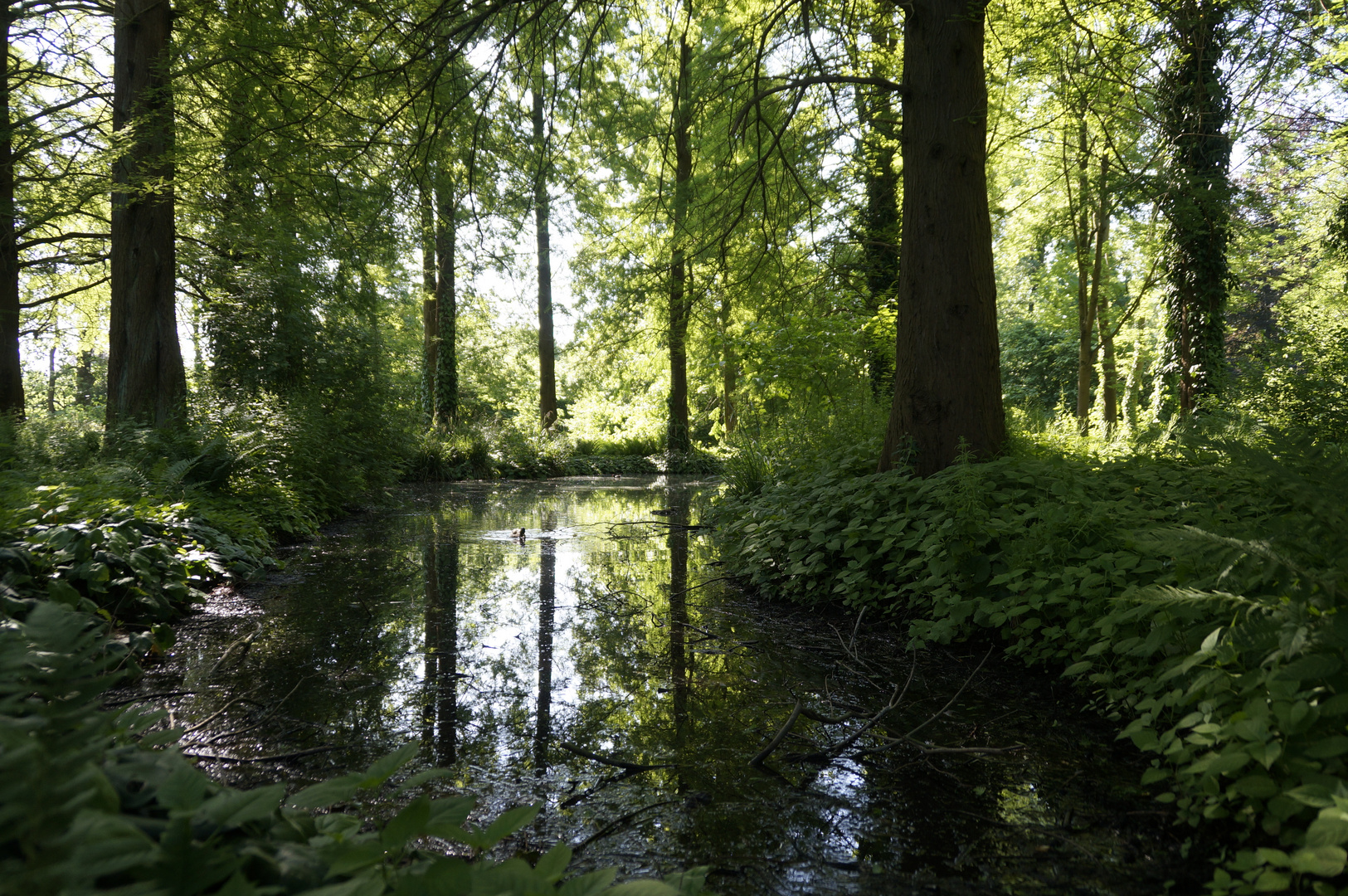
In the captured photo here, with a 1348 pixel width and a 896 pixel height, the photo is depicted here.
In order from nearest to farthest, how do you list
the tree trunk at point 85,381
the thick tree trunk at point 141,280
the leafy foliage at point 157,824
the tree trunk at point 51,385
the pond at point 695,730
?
the leafy foliage at point 157,824 < the pond at point 695,730 < the thick tree trunk at point 141,280 < the tree trunk at point 85,381 < the tree trunk at point 51,385

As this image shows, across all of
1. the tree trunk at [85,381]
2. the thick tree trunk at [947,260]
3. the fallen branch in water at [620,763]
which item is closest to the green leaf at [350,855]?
the fallen branch in water at [620,763]

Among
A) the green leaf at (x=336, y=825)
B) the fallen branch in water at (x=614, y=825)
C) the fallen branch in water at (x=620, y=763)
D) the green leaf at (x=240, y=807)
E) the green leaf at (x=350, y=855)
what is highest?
the green leaf at (x=240, y=807)

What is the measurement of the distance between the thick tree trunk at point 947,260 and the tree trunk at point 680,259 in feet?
6.05

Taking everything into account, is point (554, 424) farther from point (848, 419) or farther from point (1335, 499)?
point (1335, 499)

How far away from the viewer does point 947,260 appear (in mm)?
5496

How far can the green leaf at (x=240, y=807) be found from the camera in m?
1.15

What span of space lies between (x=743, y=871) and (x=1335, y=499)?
203cm

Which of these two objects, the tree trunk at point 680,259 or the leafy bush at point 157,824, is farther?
the tree trunk at point 680,259

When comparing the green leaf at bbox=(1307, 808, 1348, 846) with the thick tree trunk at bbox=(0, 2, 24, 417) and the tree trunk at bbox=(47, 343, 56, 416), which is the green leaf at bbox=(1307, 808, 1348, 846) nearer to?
the thick tree trunk at bbox=(0, 2, 24, 417)

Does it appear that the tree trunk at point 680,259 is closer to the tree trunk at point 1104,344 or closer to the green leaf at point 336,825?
the green leaf at point 336,825

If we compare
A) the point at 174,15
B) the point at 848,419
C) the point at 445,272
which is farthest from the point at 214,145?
the point at 445,272

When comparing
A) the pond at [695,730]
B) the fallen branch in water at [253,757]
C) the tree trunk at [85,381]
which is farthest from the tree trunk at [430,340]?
the tree trunk at [85,381]

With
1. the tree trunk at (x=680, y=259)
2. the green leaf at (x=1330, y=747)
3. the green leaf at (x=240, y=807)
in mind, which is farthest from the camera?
the tree trunk at (x=680, y=259)

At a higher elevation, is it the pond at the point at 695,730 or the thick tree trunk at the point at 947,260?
the thick tree trunk at the point at 947,260
